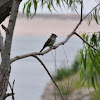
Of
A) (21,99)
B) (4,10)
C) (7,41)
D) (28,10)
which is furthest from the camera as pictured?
(21,99)

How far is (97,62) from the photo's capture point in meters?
1.51

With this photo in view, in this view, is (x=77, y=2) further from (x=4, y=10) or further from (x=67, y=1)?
(x=4, y=10)

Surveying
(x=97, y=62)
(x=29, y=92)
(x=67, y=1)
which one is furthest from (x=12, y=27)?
(x=29, y=92)

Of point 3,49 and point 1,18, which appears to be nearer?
point 3,49

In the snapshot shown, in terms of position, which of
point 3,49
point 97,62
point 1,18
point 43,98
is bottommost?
point 43,98

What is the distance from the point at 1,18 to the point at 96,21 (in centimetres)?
42

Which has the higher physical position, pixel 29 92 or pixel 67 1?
pixel 67 1

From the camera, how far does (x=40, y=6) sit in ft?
4.66

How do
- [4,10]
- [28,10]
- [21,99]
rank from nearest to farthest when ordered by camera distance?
[4,10] → [28,10] → [21,99]

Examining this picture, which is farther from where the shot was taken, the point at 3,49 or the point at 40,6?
the point at 40,6

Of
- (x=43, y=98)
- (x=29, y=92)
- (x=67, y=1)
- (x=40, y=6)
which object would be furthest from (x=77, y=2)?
(x=29, y=92)

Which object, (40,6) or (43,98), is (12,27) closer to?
(40,6)

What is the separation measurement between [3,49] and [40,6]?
41 centimetres

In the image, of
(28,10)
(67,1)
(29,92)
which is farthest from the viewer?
(29,92)
